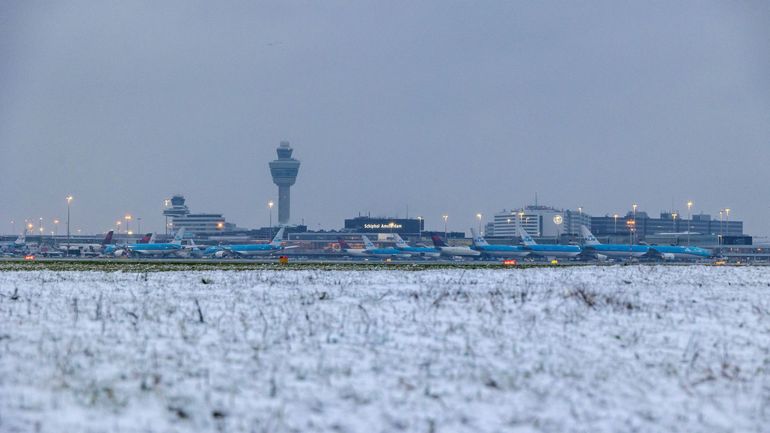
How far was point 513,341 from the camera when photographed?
1241 centimetres

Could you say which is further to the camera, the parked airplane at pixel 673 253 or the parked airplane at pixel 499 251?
the parked airplane at pixel 499 251

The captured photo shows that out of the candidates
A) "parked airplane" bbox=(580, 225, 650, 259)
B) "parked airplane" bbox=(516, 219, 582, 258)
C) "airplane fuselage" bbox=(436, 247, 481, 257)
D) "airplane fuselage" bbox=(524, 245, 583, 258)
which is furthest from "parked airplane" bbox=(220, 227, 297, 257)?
"parked airplane" bbox=(580, 225, 650, 259)

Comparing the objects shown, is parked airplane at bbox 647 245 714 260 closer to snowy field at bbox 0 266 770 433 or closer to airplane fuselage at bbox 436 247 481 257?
airplane fuselage at bbox 436 247 481 257

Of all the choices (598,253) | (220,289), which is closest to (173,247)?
(598,253)

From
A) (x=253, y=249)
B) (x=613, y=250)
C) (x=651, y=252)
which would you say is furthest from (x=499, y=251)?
(x=253, y=249)

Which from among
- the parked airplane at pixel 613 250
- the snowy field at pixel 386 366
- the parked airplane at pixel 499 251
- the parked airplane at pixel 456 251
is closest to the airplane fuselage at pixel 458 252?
the parked airplane at pixel 456 251

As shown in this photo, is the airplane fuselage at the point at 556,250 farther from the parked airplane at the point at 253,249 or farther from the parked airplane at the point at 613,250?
the parked airplane at the point at 253,249

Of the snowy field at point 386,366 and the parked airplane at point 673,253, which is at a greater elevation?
the snowy field at point 386,366

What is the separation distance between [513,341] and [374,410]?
4152 millimetres

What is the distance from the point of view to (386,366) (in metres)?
10.7

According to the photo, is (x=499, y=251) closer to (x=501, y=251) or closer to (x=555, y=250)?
(x=501, y=251)

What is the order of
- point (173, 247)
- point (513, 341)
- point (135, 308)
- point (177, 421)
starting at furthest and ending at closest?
point (173, 247) < point (135, 308) < point (513, 341) < point (177, 421)

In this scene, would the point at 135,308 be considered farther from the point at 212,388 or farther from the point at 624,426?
the point at 624,426

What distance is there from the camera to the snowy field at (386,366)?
8.89 m
